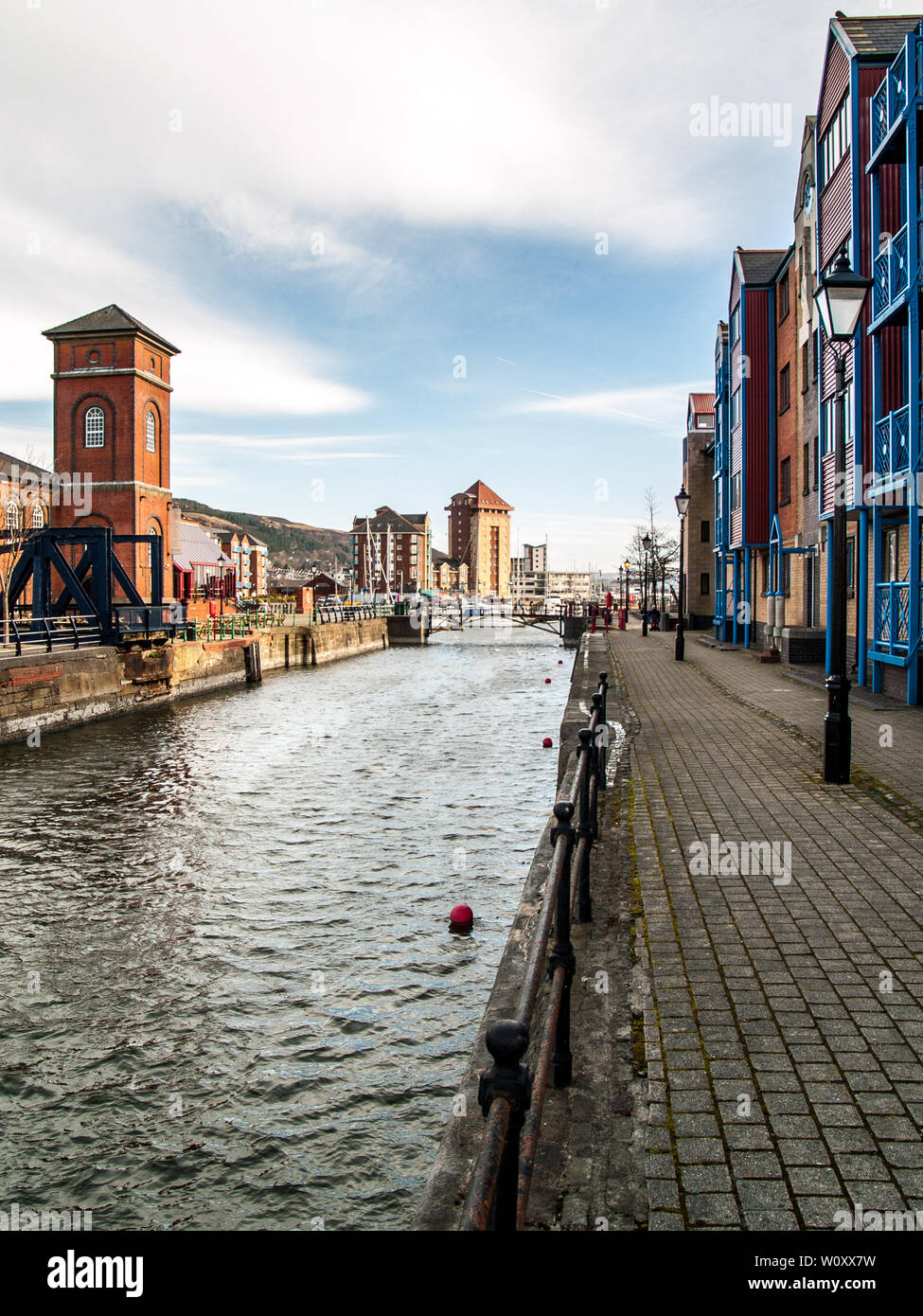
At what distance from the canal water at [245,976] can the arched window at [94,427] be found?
109ft

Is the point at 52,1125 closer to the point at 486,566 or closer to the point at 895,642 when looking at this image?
the point at 895,642

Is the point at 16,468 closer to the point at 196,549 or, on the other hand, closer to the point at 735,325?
the point at 196,549

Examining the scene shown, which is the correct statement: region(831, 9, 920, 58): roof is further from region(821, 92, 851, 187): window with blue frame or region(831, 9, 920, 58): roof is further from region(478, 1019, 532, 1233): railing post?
region(478, 1019, 532, 1233): railing post

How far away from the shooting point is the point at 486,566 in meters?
196

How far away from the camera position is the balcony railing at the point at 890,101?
578 inches

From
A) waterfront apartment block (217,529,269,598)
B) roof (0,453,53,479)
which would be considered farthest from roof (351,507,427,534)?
roof (0,453,53,479)

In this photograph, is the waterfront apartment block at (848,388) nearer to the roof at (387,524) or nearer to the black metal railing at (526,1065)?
the black metal railing at (526,1065)

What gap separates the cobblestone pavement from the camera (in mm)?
3268

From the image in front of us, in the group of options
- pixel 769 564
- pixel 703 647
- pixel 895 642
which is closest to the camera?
pixel 895 642

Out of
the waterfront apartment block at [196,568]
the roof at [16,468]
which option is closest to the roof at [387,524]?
the waterfront apartment block at [196,568]

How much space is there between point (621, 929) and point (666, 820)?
2636 mm
